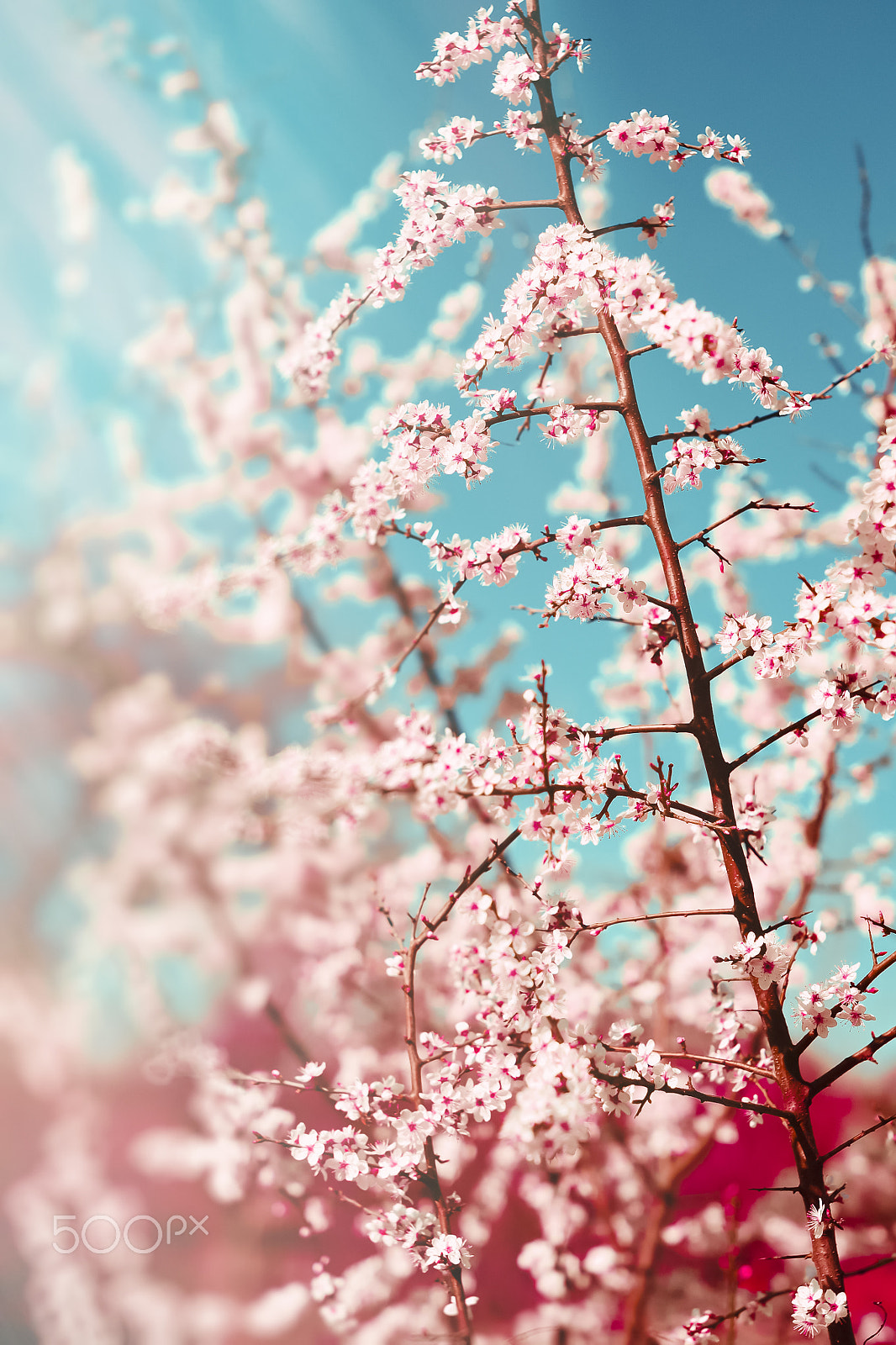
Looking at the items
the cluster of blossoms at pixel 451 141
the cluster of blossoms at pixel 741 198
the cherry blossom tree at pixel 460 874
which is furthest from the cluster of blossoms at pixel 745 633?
the cluster of blossoms at pixel 741 198

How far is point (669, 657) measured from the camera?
4.96 metres

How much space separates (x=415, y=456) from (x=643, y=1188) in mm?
4905

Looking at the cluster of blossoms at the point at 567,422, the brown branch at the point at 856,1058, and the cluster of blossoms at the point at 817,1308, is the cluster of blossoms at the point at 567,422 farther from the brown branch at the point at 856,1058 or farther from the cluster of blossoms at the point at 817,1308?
the cluster of blossoms at the point at 817,1308

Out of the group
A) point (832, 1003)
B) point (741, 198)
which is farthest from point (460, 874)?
point (741, 198)

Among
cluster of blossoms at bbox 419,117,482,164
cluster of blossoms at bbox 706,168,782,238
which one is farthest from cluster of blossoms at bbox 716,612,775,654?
cluster of blossoms at bbox 706,168,782,238

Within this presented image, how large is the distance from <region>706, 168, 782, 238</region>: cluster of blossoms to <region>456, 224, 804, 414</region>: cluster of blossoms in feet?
10.1

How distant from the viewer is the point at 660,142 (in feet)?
6.54

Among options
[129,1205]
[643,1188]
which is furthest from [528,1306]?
[129,1205]

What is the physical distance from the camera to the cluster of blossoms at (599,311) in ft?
5.40

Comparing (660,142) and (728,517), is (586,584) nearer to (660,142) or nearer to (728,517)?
(728,517)

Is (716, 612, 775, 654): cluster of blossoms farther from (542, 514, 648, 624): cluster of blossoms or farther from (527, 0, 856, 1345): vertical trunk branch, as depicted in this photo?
(542, 514, 648, 624): cluster of blossoms

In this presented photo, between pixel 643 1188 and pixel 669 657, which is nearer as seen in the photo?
pixel 643 1188

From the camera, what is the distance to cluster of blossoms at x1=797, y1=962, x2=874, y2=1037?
5.66 feet

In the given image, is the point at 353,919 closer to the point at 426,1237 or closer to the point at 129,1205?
the point at 129,1205
